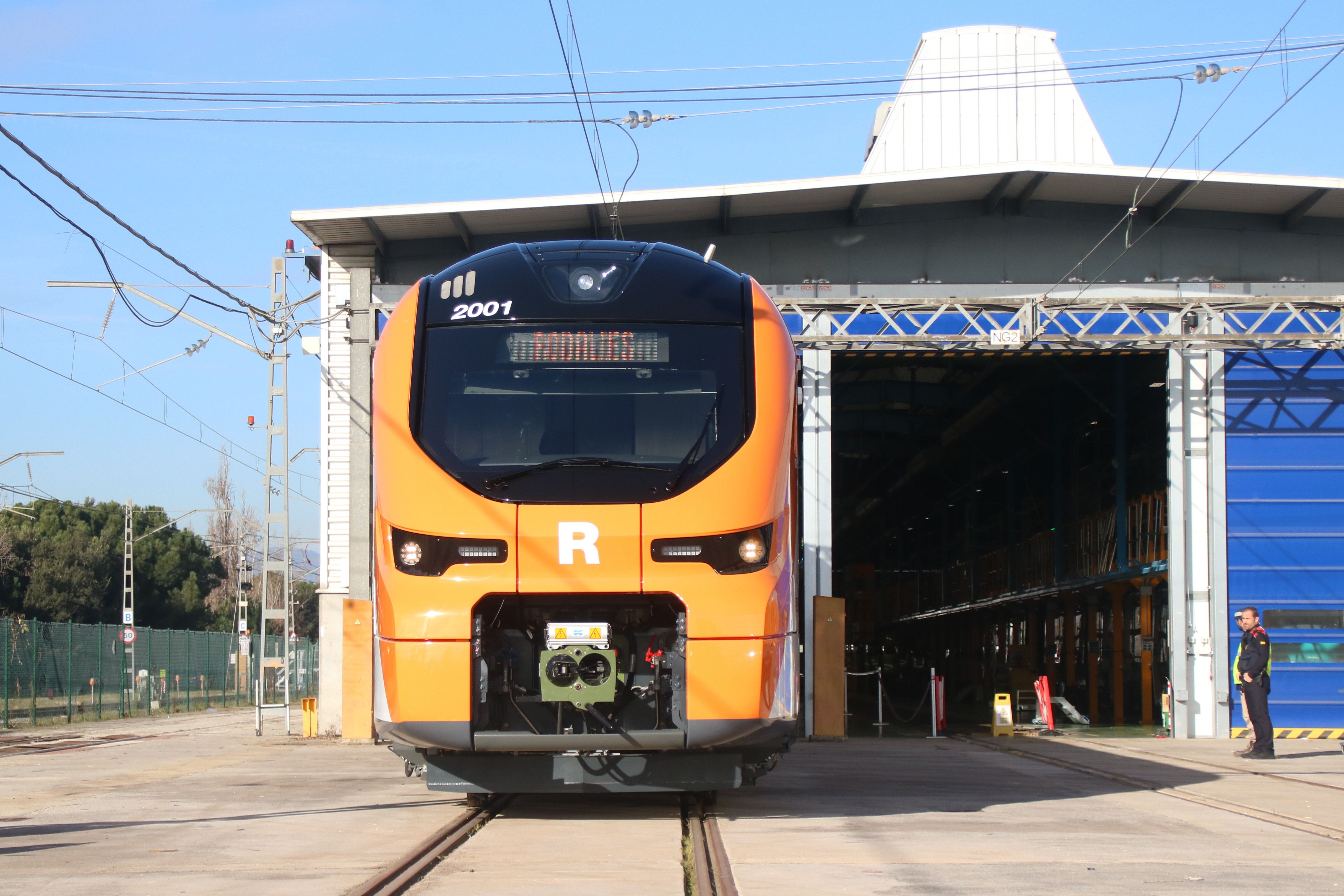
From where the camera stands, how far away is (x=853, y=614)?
186 feet

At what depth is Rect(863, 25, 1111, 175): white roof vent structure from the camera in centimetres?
2669

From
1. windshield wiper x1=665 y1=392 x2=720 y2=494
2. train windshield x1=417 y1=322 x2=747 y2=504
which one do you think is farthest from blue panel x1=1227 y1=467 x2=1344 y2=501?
windshield wiper x1=665 y1=392 x2=720 y2=494

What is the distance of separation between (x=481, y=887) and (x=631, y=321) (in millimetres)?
3757

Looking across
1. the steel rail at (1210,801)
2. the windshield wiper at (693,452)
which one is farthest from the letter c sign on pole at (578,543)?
the steel rail at (1210,801)

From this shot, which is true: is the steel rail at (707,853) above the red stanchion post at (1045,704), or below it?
above

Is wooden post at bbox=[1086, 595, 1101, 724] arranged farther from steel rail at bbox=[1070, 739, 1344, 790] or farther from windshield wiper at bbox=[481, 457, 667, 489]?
windshield wiper at bbox=[481, 457, 667, 489]

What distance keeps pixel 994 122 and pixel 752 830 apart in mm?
20891

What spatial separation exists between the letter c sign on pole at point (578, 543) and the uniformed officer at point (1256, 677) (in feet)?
33.2

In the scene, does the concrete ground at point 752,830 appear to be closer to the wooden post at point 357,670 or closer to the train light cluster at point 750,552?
the train light cluster at point 750,552

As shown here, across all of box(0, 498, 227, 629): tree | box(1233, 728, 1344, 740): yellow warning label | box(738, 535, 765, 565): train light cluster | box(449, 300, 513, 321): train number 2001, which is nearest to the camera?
box(738, 535, 765, 565): train light cluster

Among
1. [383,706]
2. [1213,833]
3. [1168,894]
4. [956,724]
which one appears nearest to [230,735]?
[956,724]

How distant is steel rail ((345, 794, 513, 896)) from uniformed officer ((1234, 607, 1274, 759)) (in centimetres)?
913

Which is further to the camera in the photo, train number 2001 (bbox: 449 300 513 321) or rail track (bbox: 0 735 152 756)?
rail track (bbox: 0 735 152 756)

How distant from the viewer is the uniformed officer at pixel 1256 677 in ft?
50.6
